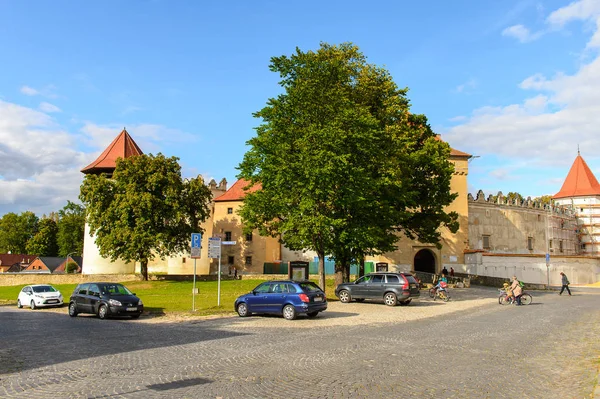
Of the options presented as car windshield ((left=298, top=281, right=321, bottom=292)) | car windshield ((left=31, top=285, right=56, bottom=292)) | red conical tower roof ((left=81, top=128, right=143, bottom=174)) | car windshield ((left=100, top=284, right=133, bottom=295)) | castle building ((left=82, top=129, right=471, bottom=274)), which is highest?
red conical tower roof ((left=81, top=128, right=143, bottom=174))

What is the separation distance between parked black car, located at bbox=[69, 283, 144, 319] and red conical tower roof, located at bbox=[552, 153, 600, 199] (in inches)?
3430

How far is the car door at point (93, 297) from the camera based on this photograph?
21.9m

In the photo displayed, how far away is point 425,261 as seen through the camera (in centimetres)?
5878

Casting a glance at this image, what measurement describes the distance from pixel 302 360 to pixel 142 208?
1648 inches

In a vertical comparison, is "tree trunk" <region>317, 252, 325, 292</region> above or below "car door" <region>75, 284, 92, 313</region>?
above

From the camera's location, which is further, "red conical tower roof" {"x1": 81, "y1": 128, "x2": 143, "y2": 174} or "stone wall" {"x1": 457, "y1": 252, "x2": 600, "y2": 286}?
"red conical tower roof" {"x1": 81, "y1": 128, "x2": 143, "y2": 174}

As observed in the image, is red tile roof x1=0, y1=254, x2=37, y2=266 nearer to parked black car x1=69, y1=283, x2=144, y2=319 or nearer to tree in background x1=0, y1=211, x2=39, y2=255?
tree in background x1=0, y1=211, x2=39, y2=255

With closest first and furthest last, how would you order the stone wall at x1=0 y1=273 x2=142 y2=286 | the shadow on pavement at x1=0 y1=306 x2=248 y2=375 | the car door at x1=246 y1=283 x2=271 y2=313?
the shadow on pavement at x1=0 y1=306 x2=248 y2=375 → the car door at x1=246 y1=283 x2=271 y2=313 → the stone wall at x1=0 y1=273 x2=142 y2=286

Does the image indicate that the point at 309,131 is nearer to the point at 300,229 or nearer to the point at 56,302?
the point at 300,229

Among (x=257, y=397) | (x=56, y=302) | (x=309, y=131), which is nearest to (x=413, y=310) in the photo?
(x=309, y=131)

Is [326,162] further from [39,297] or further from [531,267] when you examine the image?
[531,267]

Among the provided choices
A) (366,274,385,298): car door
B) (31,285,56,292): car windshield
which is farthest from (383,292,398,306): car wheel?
(31,285,56,292): car windshield

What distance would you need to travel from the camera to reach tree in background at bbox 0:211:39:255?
12612cm

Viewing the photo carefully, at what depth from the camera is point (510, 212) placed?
224 ft
